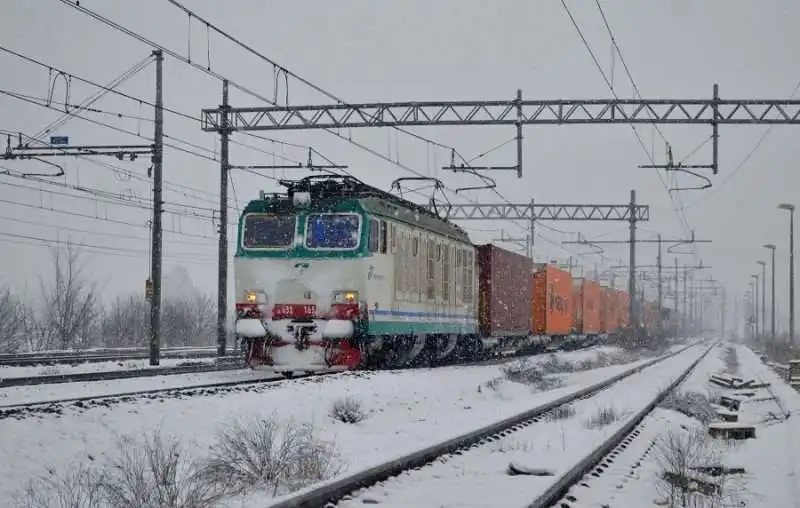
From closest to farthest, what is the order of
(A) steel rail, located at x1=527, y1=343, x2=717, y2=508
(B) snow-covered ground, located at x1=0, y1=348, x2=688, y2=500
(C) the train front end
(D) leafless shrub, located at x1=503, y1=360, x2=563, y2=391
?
(A) steel rail, located at x1=527, y1=343, x2=717, y2=508, (B) snow-covered ground, located at x1=0, y1=348, x2=688, y2=500, (C) the train front end, (D) leafless shrub, located at x1=503, y1=360, x2=563, y2=391

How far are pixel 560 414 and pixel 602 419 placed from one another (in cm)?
98

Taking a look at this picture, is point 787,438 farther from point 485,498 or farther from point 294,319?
point 294,319

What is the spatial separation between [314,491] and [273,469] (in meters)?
1.68

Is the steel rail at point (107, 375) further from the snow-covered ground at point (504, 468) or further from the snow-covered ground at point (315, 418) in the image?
the snow-covered ground at point (504, 468)

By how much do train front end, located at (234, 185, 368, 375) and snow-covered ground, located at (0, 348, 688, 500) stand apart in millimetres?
1297

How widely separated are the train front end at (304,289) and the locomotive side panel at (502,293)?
10138mm

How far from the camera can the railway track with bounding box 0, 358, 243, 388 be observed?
17391mm

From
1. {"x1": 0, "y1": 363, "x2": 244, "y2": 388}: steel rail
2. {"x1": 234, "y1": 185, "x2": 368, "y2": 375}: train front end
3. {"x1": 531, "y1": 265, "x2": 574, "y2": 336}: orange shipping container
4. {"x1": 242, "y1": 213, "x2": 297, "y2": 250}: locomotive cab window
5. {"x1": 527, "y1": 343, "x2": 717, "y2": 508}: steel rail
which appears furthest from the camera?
{"x1": 531, "y1": 265, "x2": 574, "y2": 336}: orange shipping container

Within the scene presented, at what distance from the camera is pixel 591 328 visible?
→ 161ft

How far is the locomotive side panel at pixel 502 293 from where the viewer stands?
94.8 ft

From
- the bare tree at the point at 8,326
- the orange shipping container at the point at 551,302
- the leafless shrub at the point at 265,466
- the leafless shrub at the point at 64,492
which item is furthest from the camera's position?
the bare tree at the point at 8,326

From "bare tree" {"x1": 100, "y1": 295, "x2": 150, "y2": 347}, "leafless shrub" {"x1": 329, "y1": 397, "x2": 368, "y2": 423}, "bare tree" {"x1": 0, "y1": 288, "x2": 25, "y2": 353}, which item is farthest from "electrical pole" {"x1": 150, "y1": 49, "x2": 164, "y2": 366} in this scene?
"bare tree" {"x1": 100, "y1": 295, "x2": 150, "y2": 347}

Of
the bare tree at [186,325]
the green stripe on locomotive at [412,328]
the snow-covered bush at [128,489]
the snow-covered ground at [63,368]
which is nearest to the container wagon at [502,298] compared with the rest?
the green stripe on locomotive at [412,328]

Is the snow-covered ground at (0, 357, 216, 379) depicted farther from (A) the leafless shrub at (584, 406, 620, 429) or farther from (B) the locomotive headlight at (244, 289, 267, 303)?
(A) the leafless shrub at (584, 406, 620, 429)
